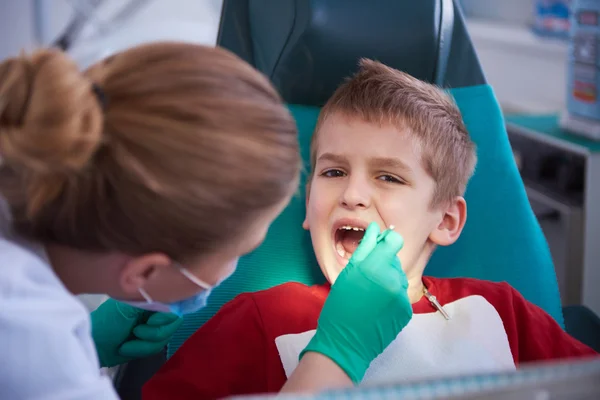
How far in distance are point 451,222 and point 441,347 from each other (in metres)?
0.28

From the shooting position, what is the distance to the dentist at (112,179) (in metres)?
0.68

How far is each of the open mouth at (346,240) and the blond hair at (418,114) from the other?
0.52ft

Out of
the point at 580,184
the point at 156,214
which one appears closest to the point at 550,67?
the point at 580,184

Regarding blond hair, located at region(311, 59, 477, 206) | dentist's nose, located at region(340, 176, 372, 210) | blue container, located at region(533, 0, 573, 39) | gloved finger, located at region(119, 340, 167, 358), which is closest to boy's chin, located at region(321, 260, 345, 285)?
dentist's nose, located at region(340, 176, 372, 210)

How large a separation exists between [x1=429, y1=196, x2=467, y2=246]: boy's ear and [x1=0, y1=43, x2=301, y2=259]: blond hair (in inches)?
22.8

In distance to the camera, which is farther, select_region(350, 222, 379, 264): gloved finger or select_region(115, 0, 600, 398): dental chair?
select_region(115, 0, 600, 398): dental chair

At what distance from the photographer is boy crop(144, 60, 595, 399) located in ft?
3.54

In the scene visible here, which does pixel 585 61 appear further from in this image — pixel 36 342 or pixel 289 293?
pixel 36 342

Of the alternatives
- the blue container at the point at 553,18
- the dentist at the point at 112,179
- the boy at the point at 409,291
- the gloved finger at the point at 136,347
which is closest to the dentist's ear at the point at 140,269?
the dentist at the point at 112,179

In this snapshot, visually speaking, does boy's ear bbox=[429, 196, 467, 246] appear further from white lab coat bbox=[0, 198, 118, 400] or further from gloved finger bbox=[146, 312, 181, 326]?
white lab coat bbox=[0, 198, 118, 400]

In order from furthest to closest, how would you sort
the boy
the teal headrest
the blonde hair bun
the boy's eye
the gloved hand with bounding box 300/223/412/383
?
the teal headrest
the boy's eye
the boy
the gloved hand with bounding box 300/223/412/383
the blonde hair bun

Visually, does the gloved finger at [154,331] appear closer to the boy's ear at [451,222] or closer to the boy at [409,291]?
the boy at [409,291]

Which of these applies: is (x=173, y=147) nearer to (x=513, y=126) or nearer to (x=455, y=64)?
(x=455, y=64)

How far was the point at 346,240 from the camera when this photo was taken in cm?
123
